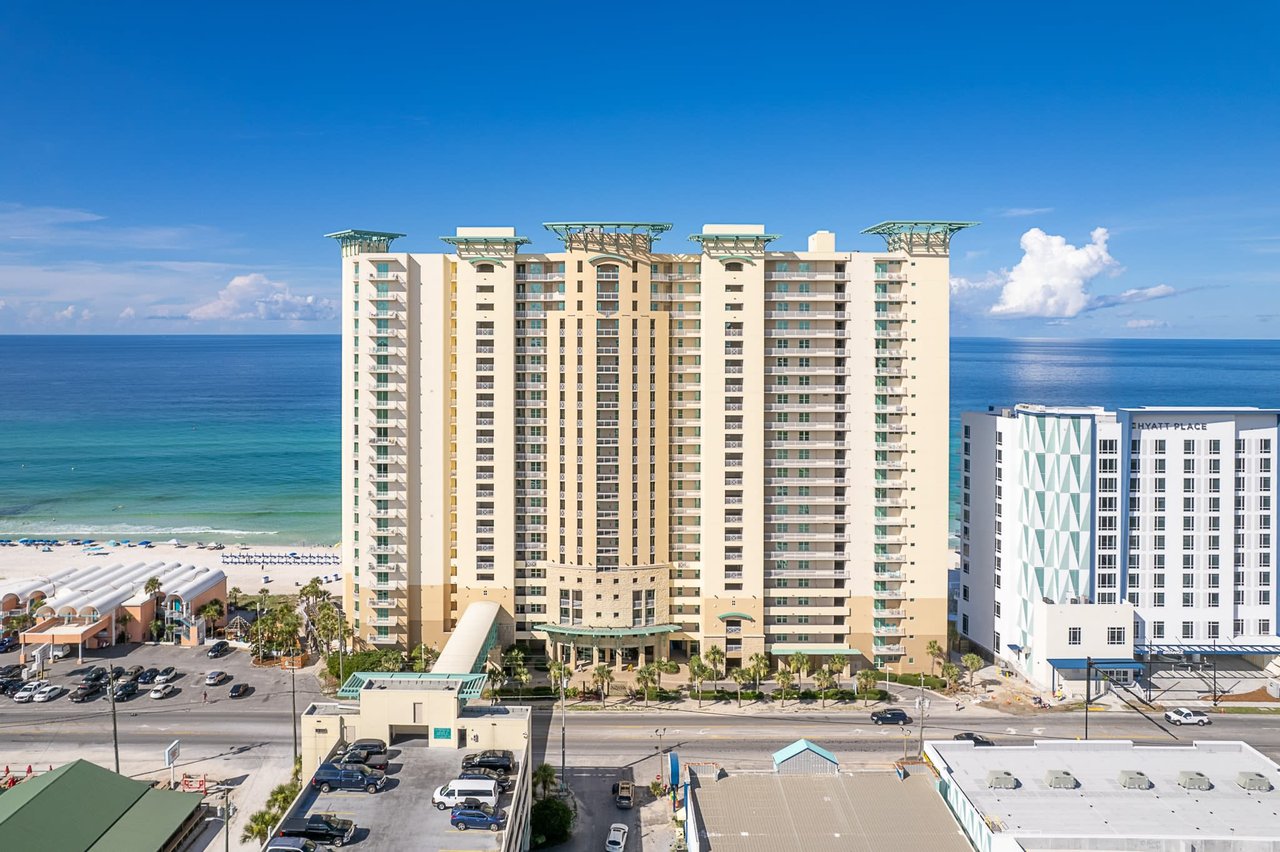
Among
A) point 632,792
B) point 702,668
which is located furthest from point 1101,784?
point 702,668

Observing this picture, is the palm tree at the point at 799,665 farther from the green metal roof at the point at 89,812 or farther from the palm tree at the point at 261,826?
the green metal roof at the point at 89,812

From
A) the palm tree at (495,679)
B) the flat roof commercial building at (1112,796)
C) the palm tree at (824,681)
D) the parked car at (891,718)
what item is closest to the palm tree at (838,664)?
the palm tree at (824,681)

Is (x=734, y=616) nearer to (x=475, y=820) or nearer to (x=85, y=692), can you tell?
→ (x=475, y=820)

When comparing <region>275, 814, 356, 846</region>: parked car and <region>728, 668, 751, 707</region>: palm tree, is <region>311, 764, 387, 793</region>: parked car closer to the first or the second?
<region>275, 814, 356, 846</region>: parked car

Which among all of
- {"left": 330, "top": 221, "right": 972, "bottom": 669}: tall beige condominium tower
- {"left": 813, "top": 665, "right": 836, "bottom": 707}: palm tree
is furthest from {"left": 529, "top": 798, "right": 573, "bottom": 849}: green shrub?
{"left": 813, "top": 665, "right": 836, "bottom": 707}: palm tree

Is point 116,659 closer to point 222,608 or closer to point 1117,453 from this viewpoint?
point 222,608

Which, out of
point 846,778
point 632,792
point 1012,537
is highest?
point 1012,537

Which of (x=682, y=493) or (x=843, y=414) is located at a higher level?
(x=843, y=414)
